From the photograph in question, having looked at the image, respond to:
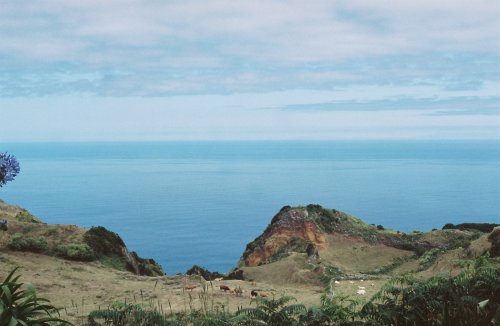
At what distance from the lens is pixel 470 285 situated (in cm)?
952

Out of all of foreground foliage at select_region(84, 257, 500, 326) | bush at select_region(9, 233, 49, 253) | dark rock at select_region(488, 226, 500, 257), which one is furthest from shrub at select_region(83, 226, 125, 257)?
foreground foliage at select_region(84, 257, 500, 326)

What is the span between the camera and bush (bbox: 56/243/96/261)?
2320 cm

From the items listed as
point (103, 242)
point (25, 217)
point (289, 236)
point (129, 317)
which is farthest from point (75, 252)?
point (129, 317)

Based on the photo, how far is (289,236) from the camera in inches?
1233

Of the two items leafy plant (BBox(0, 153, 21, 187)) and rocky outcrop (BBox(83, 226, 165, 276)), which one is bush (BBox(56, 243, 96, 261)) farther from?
leafy plant (BBox(0, 153, 21, 187))

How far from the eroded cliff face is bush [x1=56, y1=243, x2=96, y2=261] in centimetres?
931

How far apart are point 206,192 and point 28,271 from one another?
17213 cm

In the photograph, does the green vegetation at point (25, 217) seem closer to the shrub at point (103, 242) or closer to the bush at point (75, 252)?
the shrub at point (103, 242)

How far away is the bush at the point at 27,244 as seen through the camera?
22984 millimetres

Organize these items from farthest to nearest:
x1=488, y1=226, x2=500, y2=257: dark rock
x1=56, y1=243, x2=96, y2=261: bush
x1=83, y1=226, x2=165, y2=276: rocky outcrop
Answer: x1=83, y1=226, x2=165, y2=276: rocky outcrop → x1=56, y1=243, x2=96, y2=261: bush → x1=488, y1=226, x2=500, y2=257: dark rock

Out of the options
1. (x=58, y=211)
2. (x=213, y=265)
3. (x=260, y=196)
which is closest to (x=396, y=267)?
(x=213, y=265)

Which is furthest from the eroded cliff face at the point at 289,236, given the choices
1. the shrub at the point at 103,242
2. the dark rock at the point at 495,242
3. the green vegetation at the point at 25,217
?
the green vegetation at the point at 25,217

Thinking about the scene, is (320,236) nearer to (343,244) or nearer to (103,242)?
(343,244)

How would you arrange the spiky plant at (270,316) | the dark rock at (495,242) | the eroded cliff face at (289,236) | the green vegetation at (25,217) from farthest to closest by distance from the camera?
1. the eroded cliff face at (289,236)
2. the green vegetation at (25,217)
3. the dark rock at (495,242)
4. the spiky plant at (270,316)
